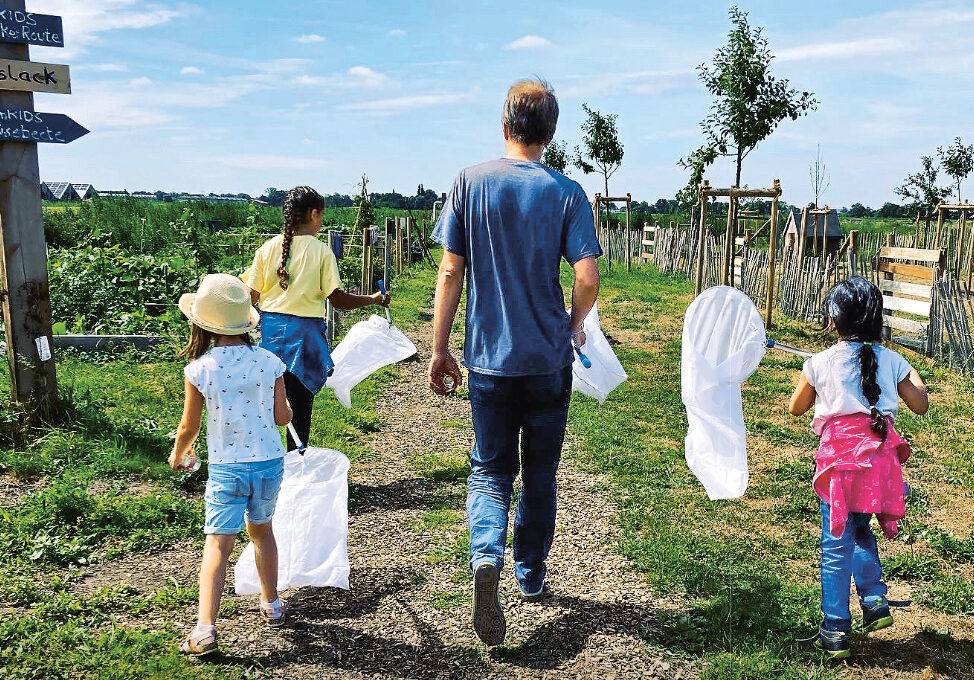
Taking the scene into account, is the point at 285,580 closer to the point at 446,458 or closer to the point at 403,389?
the point at 446,458

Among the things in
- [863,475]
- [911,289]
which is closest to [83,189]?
[911,289]

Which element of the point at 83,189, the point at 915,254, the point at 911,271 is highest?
the point at 83,189

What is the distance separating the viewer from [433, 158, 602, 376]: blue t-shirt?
3035mm

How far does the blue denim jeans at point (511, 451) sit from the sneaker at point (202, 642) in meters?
0.99

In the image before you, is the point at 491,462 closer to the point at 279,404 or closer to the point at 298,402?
the point at 279,404

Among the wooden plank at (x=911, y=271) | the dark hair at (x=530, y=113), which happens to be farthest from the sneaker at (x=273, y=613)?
the wooden plank at (x=911, y=271)

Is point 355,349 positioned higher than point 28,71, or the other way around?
point 28,71

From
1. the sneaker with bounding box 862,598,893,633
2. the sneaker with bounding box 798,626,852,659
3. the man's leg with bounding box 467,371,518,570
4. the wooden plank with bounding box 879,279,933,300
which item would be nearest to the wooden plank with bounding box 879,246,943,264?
the wooden plank with bounding box 879,279,933,300

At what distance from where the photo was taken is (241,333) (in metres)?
3.16

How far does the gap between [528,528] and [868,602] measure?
1306 millimetres

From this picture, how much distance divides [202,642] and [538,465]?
1400 mm

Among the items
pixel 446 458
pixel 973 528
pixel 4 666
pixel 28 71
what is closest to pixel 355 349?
pixel 446 458

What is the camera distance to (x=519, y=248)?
3051 millimetres

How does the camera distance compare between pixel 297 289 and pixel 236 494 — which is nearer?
pixel 236 494
